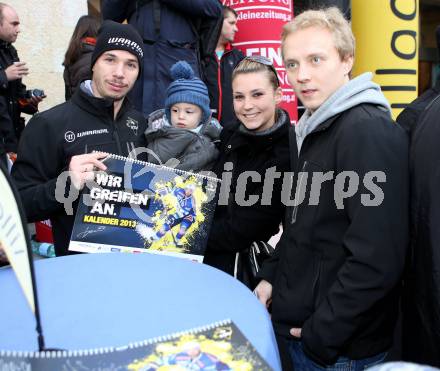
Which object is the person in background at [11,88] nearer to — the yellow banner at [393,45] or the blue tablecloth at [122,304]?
the blue tablecloth at [122,304]

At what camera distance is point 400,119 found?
5.24 feet

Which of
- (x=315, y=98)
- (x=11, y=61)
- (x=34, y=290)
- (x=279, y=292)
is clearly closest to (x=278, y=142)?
(x=315, y=98)

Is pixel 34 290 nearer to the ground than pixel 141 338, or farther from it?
farther from it

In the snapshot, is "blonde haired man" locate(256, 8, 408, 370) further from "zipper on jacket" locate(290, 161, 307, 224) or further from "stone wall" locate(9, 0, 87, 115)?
"stone wall" locate(9, 0, 87, 115)

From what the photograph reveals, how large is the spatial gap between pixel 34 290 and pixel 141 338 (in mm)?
256

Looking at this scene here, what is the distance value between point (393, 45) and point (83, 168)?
3815 millimetres

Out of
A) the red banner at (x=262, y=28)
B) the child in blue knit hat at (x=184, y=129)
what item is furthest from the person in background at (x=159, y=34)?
the red banner at (x=262, y=28)

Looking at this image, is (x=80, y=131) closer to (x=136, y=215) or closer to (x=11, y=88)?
(x=136, y=215)

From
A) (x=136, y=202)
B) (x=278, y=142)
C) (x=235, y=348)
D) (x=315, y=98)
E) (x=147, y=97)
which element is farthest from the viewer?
(x=147, y=97)

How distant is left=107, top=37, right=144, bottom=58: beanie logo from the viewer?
2150 millimetres

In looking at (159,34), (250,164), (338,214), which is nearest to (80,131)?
(250,164)

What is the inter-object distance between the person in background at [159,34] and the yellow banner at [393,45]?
78.9 inches

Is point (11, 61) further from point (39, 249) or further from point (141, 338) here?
point (141, 338)

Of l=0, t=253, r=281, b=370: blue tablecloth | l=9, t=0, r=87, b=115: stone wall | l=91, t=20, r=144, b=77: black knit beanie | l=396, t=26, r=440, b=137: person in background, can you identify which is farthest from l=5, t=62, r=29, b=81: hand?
l=396, t=26, r=440, b=137: person in background
